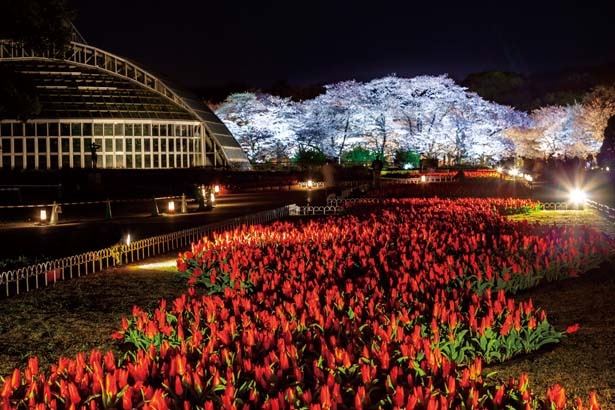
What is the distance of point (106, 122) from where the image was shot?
50375 mm

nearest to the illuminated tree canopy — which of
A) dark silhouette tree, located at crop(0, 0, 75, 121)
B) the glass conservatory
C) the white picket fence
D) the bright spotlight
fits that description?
the glass conservatory

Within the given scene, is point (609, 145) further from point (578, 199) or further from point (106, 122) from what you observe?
point (106, 122)

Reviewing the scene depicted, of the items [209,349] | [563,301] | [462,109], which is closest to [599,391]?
[209,349]

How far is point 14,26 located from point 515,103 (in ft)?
275

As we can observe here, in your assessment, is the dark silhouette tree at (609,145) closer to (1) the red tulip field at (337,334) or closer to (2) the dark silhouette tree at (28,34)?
(1) the red tulip field at (337,334)

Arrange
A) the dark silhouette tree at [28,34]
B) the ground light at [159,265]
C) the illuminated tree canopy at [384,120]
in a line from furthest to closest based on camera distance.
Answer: the illuminated tree canopy at [384,120], the dark silhouette tree at [28,34], the ground light at [159,265]

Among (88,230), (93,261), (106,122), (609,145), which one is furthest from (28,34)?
(609,145)

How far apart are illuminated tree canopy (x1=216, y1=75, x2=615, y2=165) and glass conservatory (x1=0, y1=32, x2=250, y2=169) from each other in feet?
30.4

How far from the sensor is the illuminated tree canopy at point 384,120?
2680 inches

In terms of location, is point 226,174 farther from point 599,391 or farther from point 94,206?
point 599,391

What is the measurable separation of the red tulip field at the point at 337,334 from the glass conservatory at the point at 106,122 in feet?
125

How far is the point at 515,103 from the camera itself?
94000mm

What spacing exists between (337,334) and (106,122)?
152 feet

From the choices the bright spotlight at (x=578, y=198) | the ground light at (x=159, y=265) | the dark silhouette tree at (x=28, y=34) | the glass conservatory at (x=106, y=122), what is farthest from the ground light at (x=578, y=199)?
the glass conservatory at (x=106, y=122)
